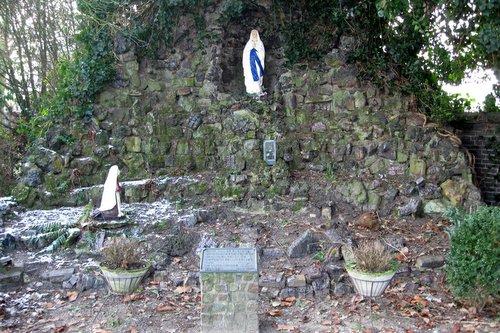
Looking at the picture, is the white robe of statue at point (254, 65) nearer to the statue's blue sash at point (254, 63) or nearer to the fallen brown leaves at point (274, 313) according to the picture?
the statue's blue sash at point (254, 63)

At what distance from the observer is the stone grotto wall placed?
8703 millimetres

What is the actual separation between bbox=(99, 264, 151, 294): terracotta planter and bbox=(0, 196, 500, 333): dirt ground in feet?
0.53

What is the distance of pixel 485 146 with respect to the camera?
33.7 feet

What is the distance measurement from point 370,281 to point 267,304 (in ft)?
4.61

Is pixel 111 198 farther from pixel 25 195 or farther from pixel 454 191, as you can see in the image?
pixel 454 191

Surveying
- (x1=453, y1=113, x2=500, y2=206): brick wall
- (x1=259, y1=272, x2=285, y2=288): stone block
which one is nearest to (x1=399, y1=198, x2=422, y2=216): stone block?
(x1=453, y1=113, x2=500, y2=206): brick wall

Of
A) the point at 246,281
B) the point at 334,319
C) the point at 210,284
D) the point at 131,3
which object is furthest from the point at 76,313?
the point at 131,3

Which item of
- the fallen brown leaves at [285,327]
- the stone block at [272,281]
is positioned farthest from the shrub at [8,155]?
the fallen brown leaves at [285,327]

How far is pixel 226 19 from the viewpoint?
389 inches

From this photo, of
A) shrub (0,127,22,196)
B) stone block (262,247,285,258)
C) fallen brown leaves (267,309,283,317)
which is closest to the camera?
fallen brown leaves (267,309,283,317)

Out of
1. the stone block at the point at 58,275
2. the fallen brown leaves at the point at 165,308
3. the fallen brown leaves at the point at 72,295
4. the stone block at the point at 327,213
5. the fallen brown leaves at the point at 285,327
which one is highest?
the stone block at the point at 327,213

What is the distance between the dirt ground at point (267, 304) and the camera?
5293 millimetres

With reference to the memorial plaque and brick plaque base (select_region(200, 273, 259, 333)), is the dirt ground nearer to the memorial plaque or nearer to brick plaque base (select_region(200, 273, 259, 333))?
brick plaque base (select_region(200, 273, 259, 333))

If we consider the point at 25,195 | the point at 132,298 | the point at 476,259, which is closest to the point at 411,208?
the point at 476,259
